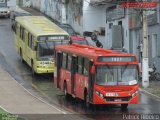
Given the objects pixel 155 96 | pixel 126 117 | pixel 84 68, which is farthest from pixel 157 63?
pixel 126 117

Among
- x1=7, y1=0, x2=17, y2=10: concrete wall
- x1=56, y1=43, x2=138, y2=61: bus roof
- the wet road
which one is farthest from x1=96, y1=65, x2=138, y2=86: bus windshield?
x1=7, y1=0, x2=17, y2=10: concrete wall

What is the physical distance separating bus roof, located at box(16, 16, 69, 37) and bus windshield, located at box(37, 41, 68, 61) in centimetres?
65

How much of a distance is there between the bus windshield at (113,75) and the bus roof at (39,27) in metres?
11.9

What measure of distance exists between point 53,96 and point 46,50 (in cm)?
645

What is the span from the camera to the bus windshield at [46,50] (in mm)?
36250

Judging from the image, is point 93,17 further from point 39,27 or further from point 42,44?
point 42,44

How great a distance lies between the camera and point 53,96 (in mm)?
30422

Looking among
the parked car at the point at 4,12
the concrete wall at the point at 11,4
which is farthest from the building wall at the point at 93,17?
the concrete wall at the point at 11,4

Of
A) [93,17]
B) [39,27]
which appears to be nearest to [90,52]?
[39,27]

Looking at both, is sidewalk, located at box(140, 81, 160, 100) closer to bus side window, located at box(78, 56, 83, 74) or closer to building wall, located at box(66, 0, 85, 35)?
bus side window, located at box(78, 56, 83, 74)

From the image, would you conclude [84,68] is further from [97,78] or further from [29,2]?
[29,2]

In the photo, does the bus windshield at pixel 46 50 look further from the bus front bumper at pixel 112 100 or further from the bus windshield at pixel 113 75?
the bus front bumper at pixel 112 100

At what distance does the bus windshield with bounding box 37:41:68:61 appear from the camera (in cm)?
3625

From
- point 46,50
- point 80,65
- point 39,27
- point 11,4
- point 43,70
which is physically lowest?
point 43,70
